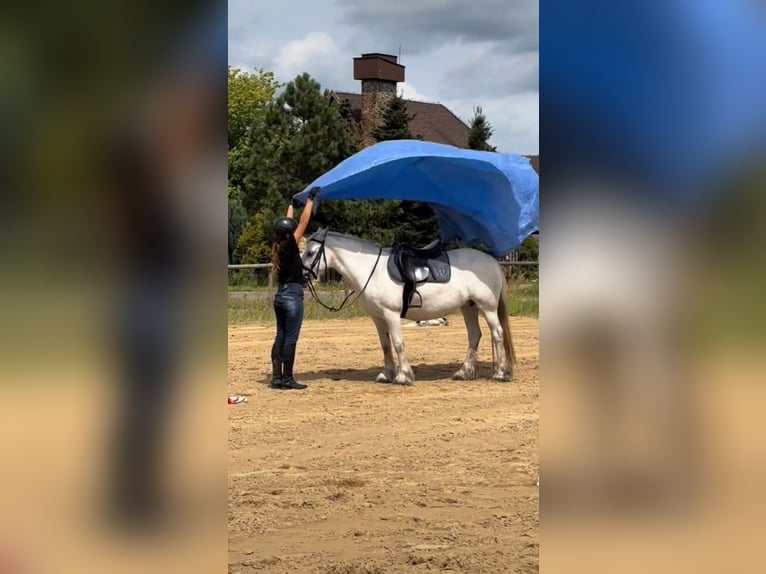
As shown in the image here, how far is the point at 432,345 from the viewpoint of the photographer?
44.8 feet

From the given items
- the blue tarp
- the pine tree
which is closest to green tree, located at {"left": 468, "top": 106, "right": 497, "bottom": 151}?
the pine tree

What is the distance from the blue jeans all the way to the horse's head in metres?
0.22

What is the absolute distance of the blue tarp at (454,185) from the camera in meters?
9.77

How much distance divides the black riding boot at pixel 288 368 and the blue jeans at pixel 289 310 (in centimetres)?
8

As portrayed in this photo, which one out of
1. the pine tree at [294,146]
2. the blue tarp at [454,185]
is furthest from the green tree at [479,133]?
the blue tarp at [454,185]

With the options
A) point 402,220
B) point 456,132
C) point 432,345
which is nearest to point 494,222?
point 432,345

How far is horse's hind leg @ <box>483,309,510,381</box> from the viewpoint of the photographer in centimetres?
989

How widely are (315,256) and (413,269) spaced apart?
104 centimetres

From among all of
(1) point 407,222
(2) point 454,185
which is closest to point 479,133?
(1) point 407,222
